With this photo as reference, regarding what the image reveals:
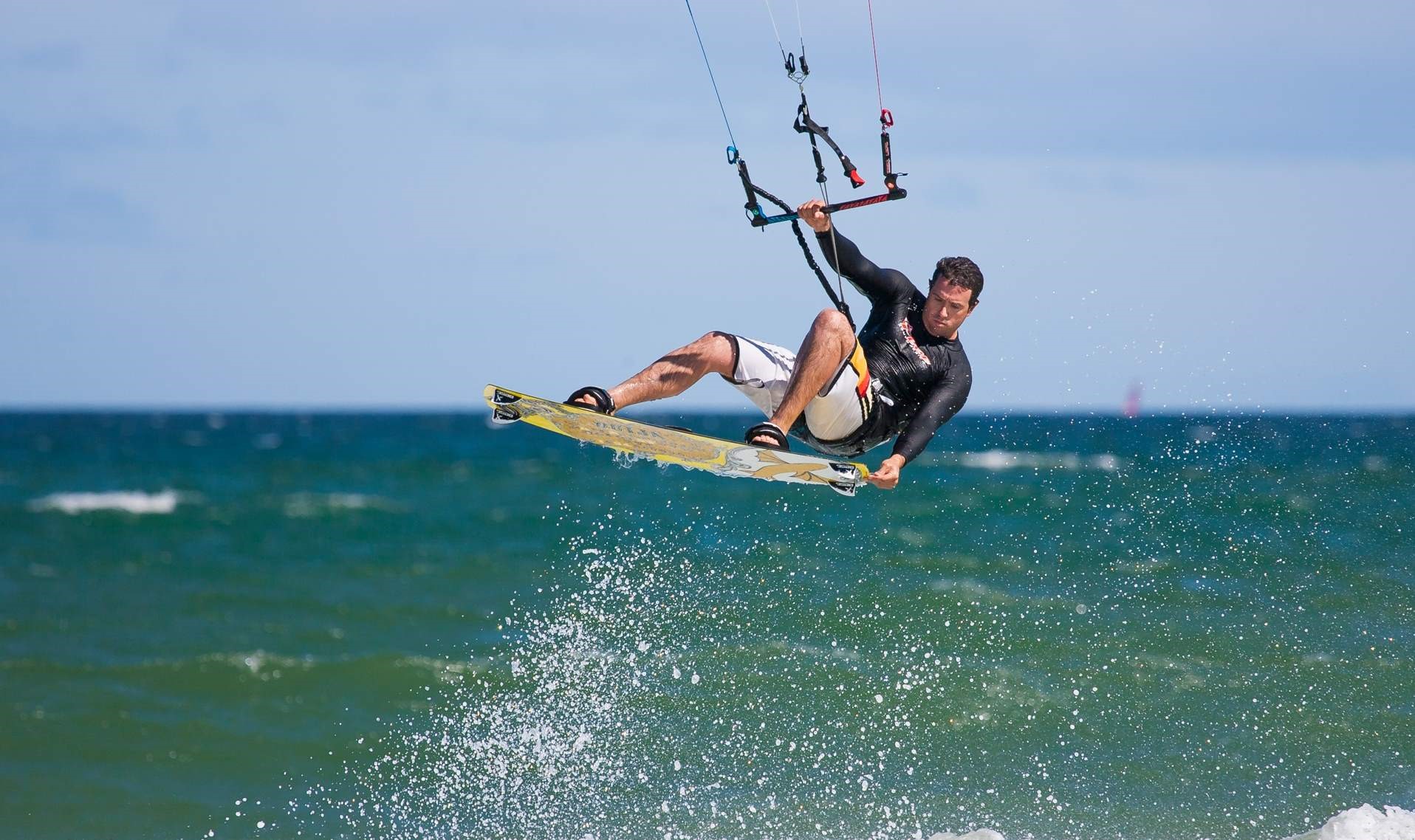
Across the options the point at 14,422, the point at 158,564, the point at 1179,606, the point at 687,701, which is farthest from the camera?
the point at 14,422

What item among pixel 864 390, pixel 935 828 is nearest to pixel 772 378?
pixel 864 390

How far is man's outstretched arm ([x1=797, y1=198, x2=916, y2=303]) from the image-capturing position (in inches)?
276

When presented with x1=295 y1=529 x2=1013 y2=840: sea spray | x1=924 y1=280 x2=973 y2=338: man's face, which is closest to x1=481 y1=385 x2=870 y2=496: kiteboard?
x1=924 y1=280 x2=973 y2=338: man's face

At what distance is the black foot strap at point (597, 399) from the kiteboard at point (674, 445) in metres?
0.04

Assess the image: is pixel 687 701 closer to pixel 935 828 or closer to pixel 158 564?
pixel 935 828

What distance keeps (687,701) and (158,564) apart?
11.3m

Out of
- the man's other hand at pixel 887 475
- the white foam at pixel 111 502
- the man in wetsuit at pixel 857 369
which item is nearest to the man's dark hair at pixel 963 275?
the man in wetsuit at pixel 857 369

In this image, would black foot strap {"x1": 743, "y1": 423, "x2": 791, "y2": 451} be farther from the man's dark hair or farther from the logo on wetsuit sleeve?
the man's dark hair

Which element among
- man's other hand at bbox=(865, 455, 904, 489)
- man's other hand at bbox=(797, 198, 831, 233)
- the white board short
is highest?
man's other hand at bbox=(797, 198, 831, 233)

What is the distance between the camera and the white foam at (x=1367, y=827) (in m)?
7.94

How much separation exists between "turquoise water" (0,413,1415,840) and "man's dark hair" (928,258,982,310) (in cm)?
371

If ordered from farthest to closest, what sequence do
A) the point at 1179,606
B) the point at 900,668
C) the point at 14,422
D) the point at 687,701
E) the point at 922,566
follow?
1. the point at 14,422
2. the point at 922,566
3. the point at 1179,606
4. the point at 900,668
5. the point at 687,701

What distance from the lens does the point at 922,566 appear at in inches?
687

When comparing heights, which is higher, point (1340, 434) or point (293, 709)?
point (293, 709)
